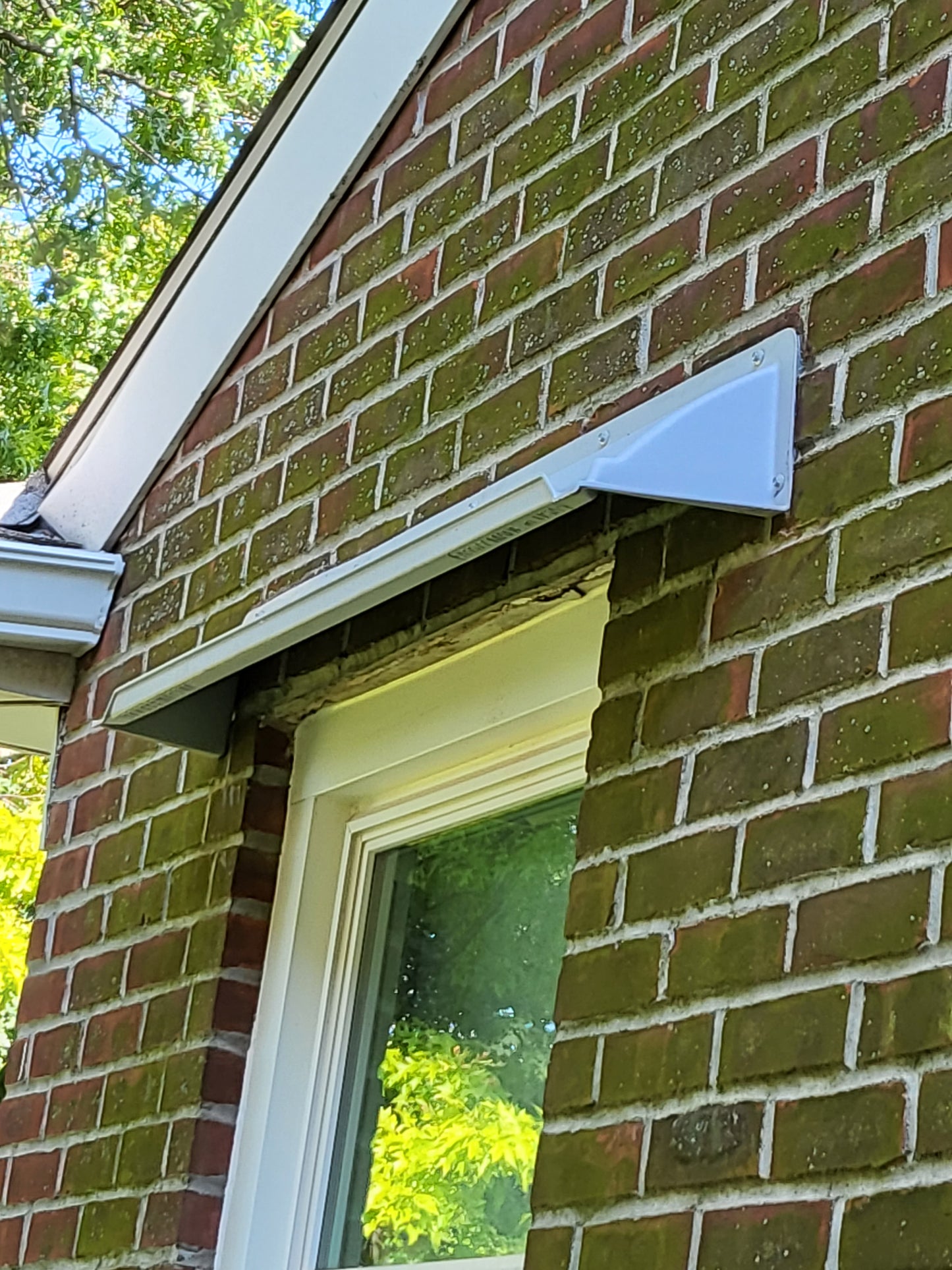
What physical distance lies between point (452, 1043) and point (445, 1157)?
0.51ft

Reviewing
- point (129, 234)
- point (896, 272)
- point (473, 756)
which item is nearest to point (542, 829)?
point (473, 756)

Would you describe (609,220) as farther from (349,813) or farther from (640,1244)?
(640,1244)

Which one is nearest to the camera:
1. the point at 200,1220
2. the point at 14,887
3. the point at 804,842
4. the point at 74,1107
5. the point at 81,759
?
the point at 804,842

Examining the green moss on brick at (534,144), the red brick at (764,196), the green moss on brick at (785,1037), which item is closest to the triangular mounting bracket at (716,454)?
the red brick at (764,196)

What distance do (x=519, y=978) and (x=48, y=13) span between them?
33.6ft

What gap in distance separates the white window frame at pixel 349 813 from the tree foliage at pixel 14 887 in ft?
17.9

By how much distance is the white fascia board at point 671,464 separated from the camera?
6.27ft

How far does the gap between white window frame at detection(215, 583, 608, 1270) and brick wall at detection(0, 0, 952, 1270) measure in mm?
60

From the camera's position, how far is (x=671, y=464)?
192 cm

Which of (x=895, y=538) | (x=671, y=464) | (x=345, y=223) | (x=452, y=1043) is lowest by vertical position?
(x=452, y=1043)

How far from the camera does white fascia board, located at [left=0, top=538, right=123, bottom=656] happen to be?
328cm

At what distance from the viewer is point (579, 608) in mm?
2359

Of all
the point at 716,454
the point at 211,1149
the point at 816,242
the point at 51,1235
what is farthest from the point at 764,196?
the point at 51,1235

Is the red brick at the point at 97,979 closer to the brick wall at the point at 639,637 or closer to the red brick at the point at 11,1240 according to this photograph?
the brick wall at the point at 639,637
